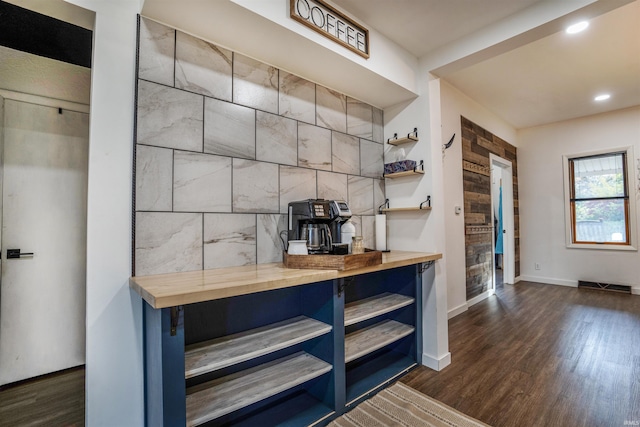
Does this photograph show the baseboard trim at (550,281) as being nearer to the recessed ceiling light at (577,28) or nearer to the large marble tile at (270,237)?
the recessed ceiling light at (577,28)

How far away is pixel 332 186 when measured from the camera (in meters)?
2.37

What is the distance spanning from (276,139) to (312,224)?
65cm

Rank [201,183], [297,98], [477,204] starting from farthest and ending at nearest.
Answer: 1. [477,204]
2. [297,98]
3. [201,183]

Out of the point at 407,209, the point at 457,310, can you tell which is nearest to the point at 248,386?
the point at 407,209

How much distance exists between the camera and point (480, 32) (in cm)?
216

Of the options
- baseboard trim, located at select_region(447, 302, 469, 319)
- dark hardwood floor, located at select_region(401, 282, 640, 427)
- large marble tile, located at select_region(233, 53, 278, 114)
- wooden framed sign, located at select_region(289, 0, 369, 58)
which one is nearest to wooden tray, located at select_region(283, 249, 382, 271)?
large marble tile, located at select_region(233, 53, 278, 114)

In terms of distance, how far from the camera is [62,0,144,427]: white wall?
1.39 metres

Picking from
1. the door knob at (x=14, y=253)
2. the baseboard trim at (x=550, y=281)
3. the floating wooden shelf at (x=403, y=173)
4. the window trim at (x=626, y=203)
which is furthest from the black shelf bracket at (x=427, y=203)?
the baseboard trim at (x=550, y=281)

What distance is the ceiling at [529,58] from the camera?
199 cm

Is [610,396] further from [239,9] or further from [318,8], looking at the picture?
[239,9]

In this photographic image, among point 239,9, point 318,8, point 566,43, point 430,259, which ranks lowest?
point 430,259

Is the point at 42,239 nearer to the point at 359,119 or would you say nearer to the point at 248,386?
the point at 248,386

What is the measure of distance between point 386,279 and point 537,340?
169 cm

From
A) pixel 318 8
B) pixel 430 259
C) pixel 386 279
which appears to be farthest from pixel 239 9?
pixel 386 279
